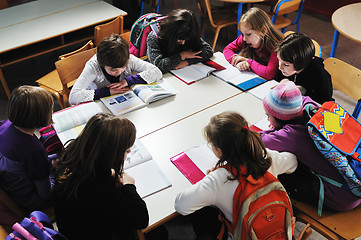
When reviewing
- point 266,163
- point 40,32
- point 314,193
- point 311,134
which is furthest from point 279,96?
point 40,32

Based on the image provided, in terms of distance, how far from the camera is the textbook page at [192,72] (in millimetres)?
2247

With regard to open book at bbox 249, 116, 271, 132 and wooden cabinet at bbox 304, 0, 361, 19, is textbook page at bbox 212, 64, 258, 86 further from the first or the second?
wooden cabinet at bbox 304, 0, 361, 19

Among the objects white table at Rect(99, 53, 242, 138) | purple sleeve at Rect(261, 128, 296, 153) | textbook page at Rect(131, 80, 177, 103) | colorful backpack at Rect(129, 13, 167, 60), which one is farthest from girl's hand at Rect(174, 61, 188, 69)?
purple sleeve at Rect(261, 128, 296, 153)

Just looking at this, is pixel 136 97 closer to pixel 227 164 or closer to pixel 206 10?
pixel 227 164

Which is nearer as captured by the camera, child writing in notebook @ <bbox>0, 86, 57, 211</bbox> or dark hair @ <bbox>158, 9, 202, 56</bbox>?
child writing in notebook @ <bbox>0, 86, 57, 211</bbox>

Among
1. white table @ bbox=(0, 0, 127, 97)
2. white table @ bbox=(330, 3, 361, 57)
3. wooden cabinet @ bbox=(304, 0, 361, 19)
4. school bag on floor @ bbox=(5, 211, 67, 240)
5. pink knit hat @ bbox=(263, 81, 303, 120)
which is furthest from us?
wooden cabinet @ bbox=(304, 0, 361, 19)

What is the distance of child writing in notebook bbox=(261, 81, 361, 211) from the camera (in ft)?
4.83

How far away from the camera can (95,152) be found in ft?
4.04

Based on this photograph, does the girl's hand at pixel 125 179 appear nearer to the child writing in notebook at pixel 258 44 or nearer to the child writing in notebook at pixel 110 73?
the child writing in notebook at pixel 110 73

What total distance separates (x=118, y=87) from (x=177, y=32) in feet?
2.04

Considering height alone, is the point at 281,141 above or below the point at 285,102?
below

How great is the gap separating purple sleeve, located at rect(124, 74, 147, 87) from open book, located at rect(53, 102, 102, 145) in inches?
12.1

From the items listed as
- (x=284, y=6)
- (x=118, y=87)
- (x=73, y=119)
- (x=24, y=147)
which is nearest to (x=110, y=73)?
(x=118, y=87)

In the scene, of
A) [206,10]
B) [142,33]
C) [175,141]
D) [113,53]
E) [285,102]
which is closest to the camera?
[285,102]
